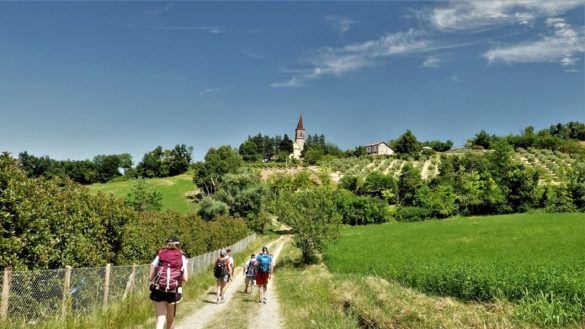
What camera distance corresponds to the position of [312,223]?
3189 centimetres

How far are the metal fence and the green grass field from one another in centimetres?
7420

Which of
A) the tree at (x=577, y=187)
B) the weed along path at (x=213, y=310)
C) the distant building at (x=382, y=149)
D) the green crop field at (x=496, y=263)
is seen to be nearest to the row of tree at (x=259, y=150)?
the distant building at (x=382, y=149)

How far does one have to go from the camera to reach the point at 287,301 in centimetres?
1756

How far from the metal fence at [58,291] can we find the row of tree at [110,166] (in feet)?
395

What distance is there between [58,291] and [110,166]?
139m

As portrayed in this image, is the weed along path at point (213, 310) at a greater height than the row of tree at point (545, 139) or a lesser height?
lesser

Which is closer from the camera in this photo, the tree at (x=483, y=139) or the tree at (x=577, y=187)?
the tree at (x=577, y=187)

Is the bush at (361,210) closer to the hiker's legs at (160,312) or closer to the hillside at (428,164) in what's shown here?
the hillside at (428,164)

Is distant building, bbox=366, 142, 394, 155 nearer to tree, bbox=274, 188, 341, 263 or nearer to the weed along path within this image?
tree, bbox=274, 188, 341, 263

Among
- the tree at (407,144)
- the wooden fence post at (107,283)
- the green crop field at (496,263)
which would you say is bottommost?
the green crop field at (496,263)

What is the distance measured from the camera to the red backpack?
896 centimetres

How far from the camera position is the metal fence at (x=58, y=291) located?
9336mm

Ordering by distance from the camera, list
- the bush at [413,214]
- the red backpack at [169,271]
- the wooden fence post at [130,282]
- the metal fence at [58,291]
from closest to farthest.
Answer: the red backpack at [169,271] < the metal fence at [58,291] < the wooden fence post at [130,282] < the bush at [413,214]

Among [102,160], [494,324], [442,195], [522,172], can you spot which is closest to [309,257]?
[494,324]
